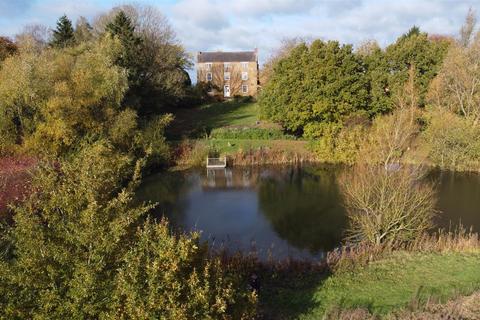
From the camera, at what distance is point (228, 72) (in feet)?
222

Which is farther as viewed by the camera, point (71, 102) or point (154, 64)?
point (154, 64)

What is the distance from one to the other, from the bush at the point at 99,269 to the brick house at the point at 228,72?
2353 inches

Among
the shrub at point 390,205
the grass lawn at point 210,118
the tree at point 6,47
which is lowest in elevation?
the shrub at point 390,205

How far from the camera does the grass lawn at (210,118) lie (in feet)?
143

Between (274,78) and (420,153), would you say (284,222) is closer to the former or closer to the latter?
(420,153)

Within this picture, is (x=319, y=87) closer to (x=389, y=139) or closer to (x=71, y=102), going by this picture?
(x=389, y=139)

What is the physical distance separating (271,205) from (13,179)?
44.4 feet

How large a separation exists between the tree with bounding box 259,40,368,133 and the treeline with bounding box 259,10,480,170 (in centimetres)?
8

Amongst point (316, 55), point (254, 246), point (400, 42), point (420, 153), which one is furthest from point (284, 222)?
point (400, 42)

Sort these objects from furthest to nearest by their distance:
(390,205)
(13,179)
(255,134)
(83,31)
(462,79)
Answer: (83,31)
(255,134)
(462,79)
(13,179)
(390,205)

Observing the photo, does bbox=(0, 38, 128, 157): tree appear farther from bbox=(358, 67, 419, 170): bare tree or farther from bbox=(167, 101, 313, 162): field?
bbox=(358, 67, 419, 170): bare tree

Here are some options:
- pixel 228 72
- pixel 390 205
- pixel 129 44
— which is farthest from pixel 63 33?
pixel 390 205

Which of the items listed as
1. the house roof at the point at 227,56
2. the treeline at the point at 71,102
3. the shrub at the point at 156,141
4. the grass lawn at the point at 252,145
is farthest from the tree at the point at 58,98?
the house roof at the point at 227,56

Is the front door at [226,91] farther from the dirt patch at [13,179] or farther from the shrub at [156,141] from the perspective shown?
the dirt patch at [13,179]
